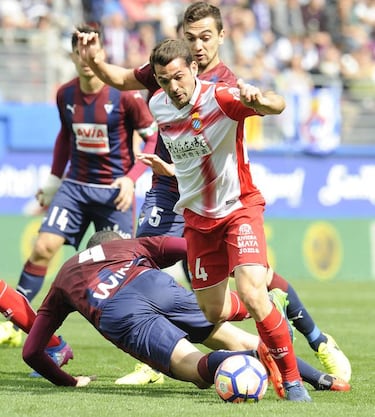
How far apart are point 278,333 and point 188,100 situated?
1539 mm

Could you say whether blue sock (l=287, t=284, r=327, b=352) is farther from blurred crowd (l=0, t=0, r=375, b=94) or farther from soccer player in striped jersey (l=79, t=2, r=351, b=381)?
blurred crowd (l=0, t=0, r=375, b=94)

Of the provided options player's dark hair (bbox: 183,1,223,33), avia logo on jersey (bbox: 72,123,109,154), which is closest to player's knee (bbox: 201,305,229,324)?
player's dark hair (bbox: 183,1,223,33)

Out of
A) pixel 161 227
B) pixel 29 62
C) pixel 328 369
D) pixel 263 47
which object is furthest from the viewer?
pixel 263 47

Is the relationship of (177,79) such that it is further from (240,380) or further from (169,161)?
(240,380)


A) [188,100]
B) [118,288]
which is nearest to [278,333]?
[118,288]

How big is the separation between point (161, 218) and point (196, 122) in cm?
160

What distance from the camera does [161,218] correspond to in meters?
8.37

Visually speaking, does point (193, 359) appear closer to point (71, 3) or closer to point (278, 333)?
point (278, 333)

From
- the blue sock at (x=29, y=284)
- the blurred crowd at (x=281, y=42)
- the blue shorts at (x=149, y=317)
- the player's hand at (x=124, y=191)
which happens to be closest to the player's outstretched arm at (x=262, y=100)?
the blue shorts at (x=149, y=317)

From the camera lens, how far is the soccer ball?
641cm

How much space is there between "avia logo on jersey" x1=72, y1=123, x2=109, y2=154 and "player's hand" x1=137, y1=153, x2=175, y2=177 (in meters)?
2.16

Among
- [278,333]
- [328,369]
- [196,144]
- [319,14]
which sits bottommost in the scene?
[328,369]

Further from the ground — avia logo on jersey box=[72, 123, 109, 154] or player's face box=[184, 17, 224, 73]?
player's face box=[184, 17, 224, 73]

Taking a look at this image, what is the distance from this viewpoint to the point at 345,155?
20.7 m
